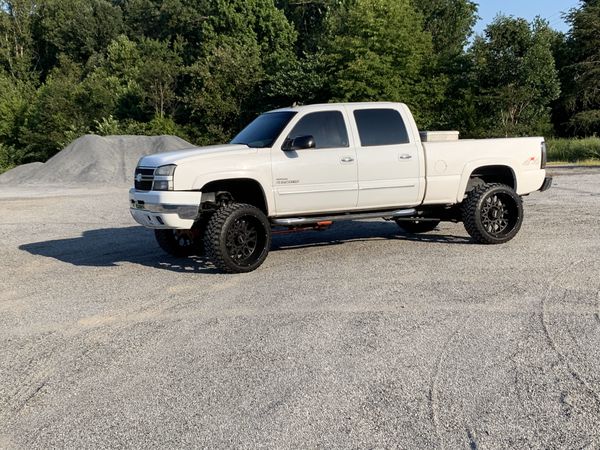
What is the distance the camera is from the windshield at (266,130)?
26.2 ft

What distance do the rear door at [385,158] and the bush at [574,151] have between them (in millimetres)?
27639

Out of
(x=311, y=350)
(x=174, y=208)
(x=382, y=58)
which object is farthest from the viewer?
(x=382, y=58)

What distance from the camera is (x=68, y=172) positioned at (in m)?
30.5

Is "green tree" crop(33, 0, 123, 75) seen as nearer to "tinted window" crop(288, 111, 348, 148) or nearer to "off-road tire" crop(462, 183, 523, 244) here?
"tinted window" crop(288, 111, 348, 148)

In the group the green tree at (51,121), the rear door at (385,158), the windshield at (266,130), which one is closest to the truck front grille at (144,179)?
the windshield at (266,130)

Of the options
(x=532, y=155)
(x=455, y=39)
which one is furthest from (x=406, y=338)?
(x=455, y=39)

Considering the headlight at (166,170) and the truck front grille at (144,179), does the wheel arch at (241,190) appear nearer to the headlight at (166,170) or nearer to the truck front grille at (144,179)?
the headlight at (166,170)

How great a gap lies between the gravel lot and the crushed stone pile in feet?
72.0

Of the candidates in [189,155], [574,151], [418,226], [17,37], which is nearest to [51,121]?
[17,37]

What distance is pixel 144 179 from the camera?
7770mm

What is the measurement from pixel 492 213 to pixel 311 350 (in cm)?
514

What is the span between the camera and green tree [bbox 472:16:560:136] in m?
39.7

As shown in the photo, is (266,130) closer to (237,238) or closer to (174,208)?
(237,238)

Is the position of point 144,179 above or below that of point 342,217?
above
